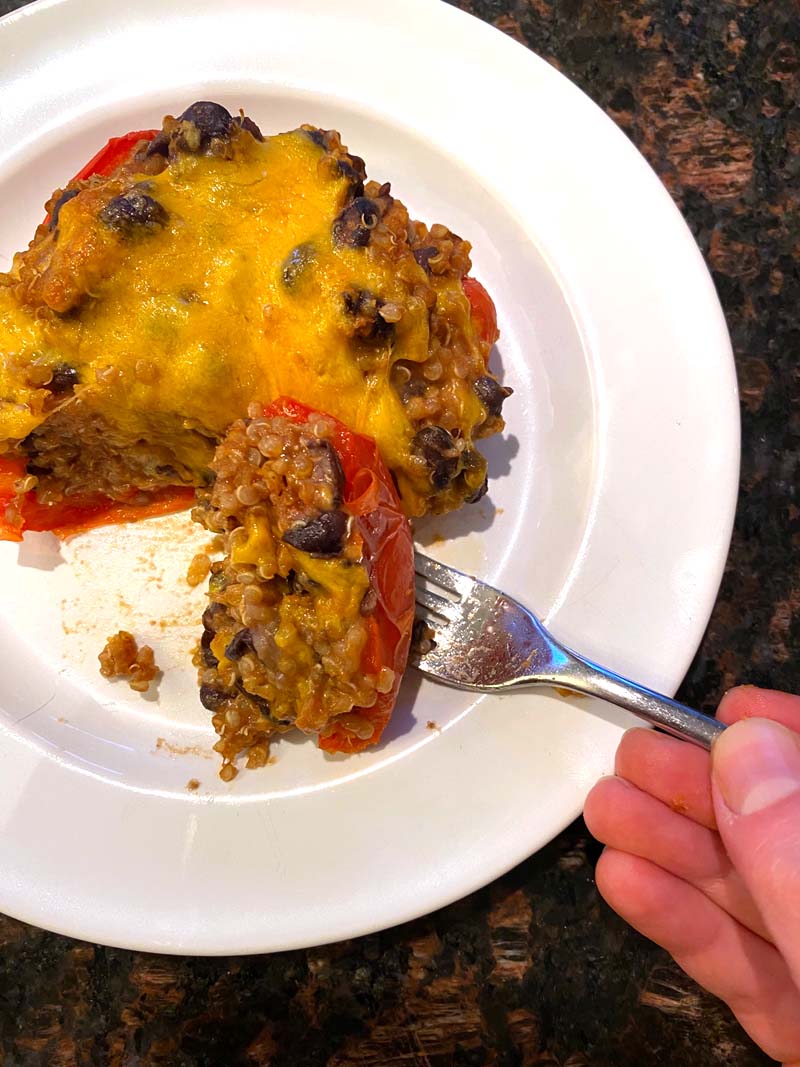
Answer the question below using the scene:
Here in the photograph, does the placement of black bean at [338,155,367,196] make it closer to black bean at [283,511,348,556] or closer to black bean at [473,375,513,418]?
black bean at [473,375,513,418]

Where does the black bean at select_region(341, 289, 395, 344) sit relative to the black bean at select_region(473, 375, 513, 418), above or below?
above

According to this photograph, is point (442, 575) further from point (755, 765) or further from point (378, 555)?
point (755, 765)

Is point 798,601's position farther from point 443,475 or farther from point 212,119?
point 212,119

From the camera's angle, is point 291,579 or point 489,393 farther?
point 489,393

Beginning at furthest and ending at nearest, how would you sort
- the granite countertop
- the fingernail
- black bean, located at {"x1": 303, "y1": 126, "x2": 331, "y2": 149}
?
1. the granite countertop
2. black bean, located at {"x1": 303, "y1": 126, "x2": 331, "y2": 149}
3. the fingernail

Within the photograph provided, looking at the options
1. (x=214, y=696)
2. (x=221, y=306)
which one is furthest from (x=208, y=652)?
(x=221, y=306)


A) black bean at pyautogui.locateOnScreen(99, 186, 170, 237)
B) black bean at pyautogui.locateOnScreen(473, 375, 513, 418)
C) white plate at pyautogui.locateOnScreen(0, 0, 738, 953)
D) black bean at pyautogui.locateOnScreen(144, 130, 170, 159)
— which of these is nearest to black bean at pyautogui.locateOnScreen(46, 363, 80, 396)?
black bean at pyautogui.locateOnScreen(99, 186, 170, 237)
